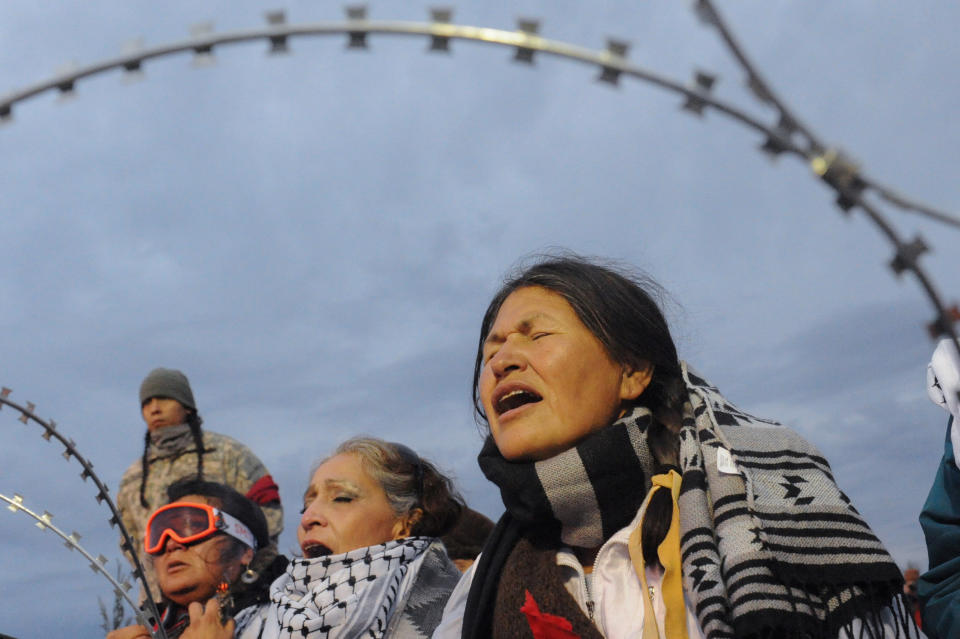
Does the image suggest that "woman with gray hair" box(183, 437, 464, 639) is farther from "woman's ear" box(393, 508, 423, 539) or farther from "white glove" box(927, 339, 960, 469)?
"white glove" box(927, 339, 960, 469)

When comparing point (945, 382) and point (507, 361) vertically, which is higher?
point (507, 361)

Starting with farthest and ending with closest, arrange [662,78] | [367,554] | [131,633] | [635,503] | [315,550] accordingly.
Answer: [315,550]
[131,633]
[367,554]
[635,503]
[662,78]

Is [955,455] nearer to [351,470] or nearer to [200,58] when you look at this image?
[200,58]

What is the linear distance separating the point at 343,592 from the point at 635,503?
155 centimetres

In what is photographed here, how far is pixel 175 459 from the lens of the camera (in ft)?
20.3

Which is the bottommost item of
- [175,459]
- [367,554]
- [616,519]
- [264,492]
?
[616,519]

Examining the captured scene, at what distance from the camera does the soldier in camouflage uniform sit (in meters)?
6.06

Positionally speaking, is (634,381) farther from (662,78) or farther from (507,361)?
(662,78)

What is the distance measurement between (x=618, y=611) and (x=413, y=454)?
2.24m

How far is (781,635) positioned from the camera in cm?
247

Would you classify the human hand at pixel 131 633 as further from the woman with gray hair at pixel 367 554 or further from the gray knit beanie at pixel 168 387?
the gray knit beanie at pixel 168 387

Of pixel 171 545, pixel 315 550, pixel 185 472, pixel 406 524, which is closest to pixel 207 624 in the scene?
pixel 315 550

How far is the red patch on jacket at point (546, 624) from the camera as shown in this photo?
2.72 m

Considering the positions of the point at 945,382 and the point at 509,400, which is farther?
the point at 509,400
